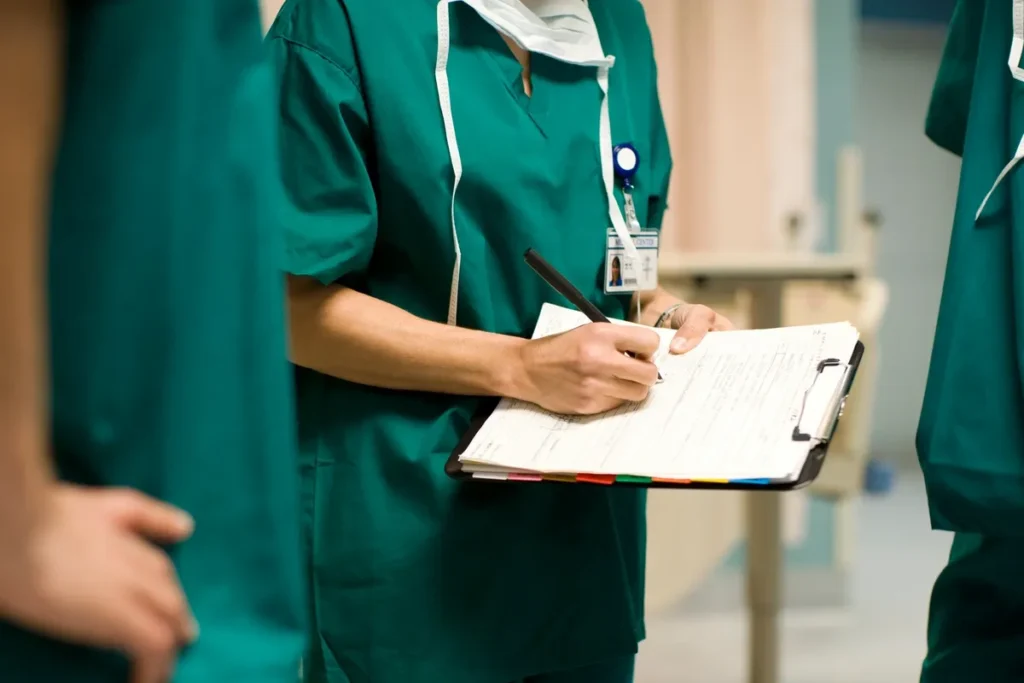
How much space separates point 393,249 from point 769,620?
51.0 inches

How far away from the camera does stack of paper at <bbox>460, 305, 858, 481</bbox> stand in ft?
2.37

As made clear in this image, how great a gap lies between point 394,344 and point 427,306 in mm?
59

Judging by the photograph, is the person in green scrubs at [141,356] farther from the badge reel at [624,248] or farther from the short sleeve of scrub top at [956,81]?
the short sleeve of scrub top at [956,81]

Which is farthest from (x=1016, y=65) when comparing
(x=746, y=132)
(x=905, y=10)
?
(x=905, y=10)

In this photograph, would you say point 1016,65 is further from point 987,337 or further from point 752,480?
point 752,480

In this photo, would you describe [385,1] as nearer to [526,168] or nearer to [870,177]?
[526,168]

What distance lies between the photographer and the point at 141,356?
1.38 ft

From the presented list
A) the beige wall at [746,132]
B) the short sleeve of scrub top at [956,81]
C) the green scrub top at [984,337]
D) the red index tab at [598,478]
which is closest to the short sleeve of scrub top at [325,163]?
the red index tab at [598,478]

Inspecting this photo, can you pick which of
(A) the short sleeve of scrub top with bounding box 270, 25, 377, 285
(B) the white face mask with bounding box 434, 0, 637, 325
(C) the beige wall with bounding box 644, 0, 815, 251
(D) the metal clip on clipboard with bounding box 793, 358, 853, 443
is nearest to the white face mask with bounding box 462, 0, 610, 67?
(B) the white face mask with bounding box 434, 0, 637, 325

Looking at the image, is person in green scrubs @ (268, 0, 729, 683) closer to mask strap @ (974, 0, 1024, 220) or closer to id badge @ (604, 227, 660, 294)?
id badge @ (604, 227, 660, 294)

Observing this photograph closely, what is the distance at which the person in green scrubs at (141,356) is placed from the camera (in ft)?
1.26

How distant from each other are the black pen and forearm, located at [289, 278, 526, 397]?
0.18 ft

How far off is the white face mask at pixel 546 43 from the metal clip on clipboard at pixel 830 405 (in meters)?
0.22

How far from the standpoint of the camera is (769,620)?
1853 mm
